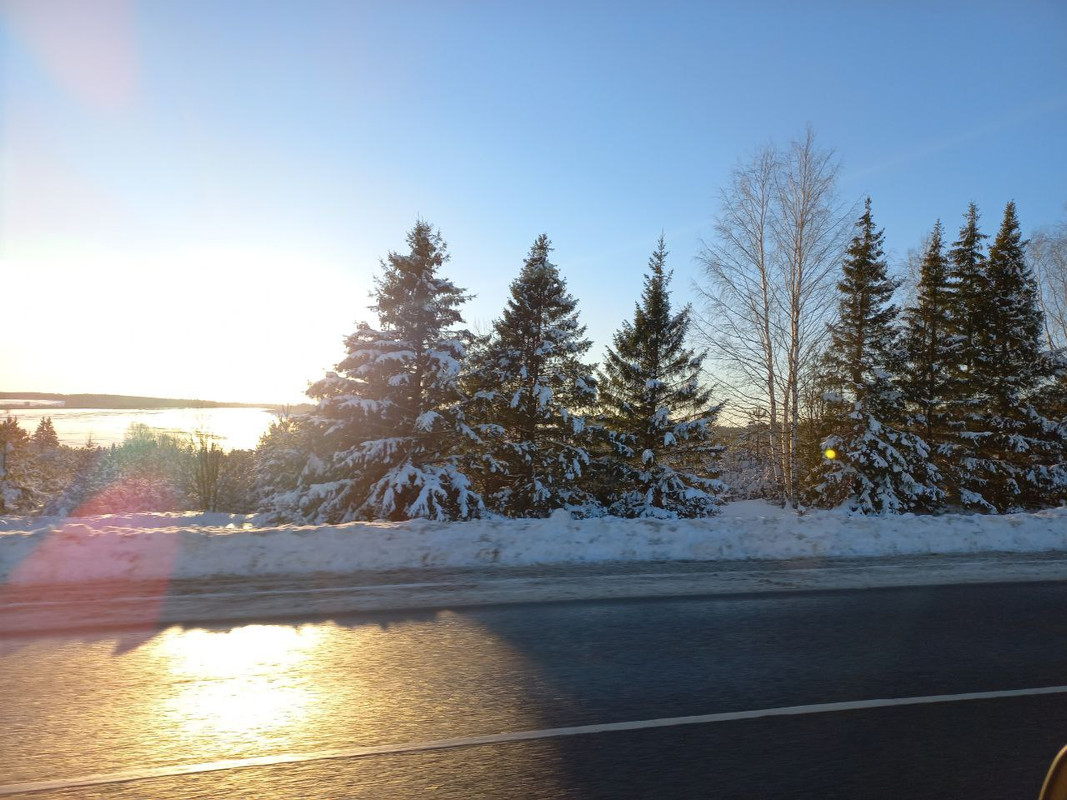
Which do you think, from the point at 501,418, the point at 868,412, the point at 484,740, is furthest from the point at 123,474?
the point at 484,740

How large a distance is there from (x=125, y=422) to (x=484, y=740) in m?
94.6

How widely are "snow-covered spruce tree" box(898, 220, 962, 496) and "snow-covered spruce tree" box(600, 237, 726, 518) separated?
8506 millimetres

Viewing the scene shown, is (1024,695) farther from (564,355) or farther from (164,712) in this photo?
(564,355)

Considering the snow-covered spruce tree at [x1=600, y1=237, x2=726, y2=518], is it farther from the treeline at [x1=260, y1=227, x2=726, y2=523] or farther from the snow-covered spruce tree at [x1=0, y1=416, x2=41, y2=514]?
the snow-covered spruce tree at [x1=0, y1=416, x2=41, y2=514]

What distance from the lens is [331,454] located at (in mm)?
19000

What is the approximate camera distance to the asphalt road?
10.9ft

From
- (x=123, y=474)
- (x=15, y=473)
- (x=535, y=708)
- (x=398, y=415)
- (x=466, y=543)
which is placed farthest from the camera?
(x=123, y=474)

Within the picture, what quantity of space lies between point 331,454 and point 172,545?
10528 mm

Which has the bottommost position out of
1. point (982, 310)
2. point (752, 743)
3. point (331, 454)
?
point (752, 743)

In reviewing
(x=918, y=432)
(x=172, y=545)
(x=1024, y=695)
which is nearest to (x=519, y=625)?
(x=1024, y=695)

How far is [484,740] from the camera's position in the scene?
3742 millimetres

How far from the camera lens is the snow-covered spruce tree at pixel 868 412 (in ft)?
78.9

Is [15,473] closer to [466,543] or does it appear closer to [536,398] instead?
[536,398]

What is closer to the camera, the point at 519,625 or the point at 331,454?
the point at 519,625
